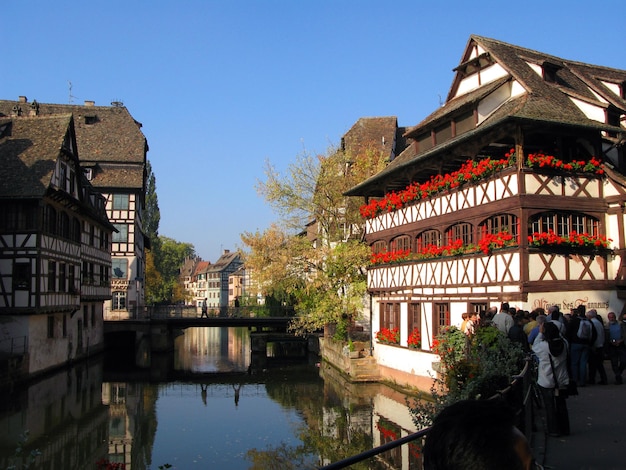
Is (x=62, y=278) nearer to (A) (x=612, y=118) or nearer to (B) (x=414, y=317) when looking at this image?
A: (B) (x=414, y=317)

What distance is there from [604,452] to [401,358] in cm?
1596

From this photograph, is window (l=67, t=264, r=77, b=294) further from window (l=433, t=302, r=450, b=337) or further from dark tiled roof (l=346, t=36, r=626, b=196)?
window (l=433, t=302, r=450, b=337)

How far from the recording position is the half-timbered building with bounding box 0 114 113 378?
26.8 m

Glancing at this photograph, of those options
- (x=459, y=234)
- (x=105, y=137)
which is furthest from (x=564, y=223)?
(x=105, y=137)

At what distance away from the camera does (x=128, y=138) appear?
165ft

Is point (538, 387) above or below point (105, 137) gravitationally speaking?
below

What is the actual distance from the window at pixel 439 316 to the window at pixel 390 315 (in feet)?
11.0

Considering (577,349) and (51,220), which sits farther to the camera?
→ (51,220)

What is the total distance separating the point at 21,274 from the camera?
27.3 meters

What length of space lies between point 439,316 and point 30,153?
729 inches

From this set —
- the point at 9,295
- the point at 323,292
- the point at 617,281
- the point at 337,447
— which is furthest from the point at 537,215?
the point at 9,295

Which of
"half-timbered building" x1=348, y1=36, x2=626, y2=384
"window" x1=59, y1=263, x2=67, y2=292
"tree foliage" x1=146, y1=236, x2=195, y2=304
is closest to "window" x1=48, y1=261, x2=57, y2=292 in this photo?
"window" x1=59, y1=263, x2=67, y2=292

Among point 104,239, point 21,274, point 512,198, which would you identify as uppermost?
point 104,239

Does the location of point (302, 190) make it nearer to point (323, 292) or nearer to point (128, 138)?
point (323, 292)
